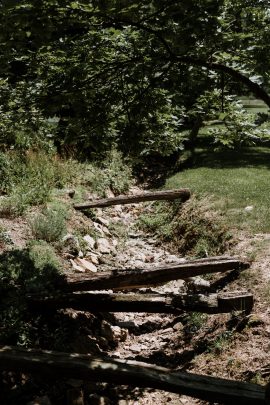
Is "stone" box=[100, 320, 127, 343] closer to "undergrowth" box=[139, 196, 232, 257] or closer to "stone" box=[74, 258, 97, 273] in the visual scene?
"stone" box=[74, 258, 97, 273]

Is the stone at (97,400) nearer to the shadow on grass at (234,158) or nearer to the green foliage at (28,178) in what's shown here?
the green foliage at (28,178)

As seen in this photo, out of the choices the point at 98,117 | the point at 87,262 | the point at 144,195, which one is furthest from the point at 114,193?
the point at 98,117

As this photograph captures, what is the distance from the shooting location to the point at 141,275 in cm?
657

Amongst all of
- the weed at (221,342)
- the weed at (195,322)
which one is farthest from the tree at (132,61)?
the weed at (195,322)

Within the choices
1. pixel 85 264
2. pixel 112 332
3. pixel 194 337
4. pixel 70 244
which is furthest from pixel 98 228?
pixel 194 337

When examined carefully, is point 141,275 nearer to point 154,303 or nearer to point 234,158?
point 154,303

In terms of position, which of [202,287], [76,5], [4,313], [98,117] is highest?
[76,5]

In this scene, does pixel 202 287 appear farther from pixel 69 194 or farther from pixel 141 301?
pixel 69 194

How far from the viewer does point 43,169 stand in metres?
11.4

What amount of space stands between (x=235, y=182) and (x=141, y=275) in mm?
6497

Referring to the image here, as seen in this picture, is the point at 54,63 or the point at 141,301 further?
the point at 141,301

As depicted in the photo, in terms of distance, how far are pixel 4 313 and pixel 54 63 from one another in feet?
10.2

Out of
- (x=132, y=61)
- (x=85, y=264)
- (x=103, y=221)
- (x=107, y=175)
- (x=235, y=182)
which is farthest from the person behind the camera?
(x=107, y=175)

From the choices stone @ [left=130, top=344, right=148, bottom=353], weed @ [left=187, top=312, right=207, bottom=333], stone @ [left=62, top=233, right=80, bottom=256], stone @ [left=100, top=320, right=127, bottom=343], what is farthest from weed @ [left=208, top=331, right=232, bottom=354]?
stone @ [left=62, top=233, right=80, bottom=256]
